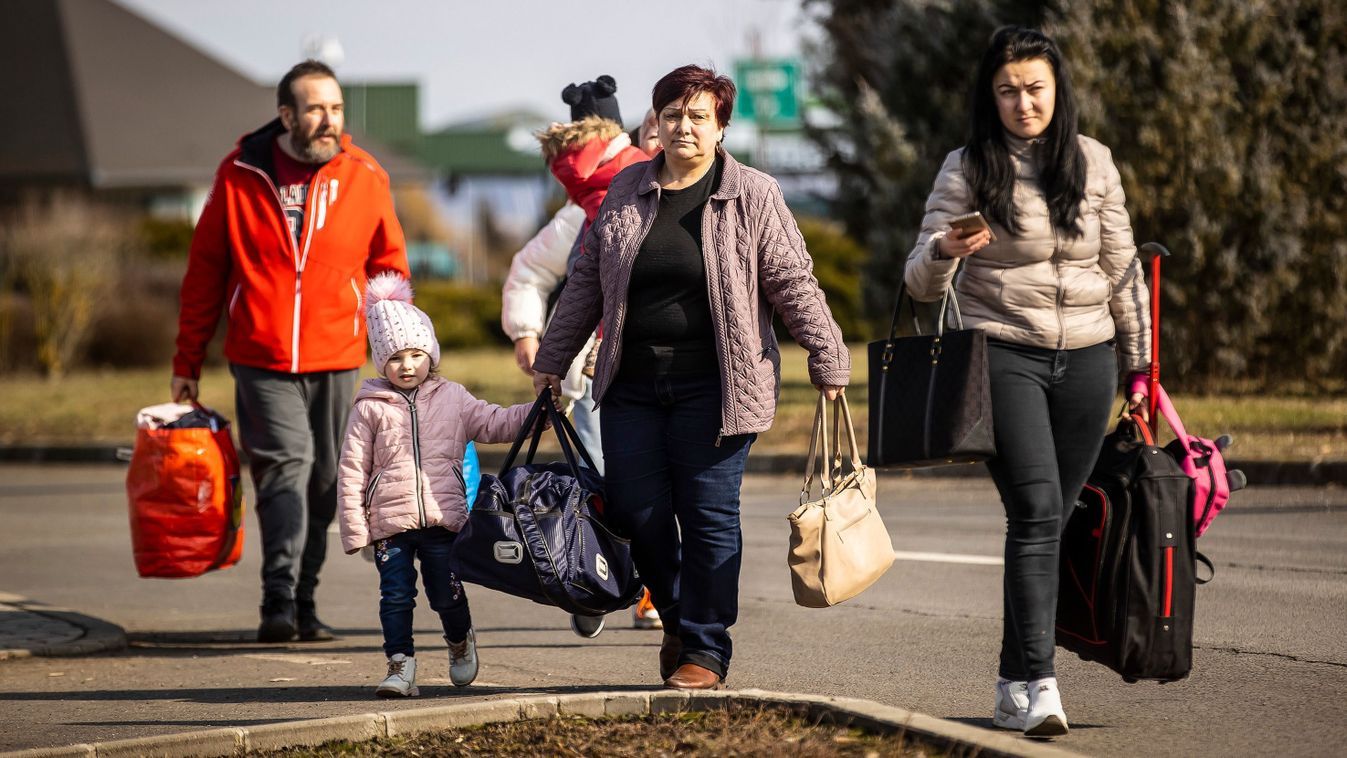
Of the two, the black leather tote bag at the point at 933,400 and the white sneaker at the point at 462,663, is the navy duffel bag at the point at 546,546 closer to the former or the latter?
the white sneaker at the point at 462,663

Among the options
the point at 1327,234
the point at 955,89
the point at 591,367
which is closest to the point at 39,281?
the point at 955,89

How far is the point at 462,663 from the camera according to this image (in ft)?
18.5

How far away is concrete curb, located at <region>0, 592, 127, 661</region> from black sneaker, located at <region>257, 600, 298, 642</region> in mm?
636

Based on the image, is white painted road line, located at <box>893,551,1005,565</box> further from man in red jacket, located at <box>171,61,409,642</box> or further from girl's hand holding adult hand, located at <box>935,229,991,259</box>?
girl's hand holding adult hand, located at <box>935,229,991,259</box>

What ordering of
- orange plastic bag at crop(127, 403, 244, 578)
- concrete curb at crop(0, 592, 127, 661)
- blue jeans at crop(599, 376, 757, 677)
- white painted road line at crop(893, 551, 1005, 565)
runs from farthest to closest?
white painted road line at crop(893, 551, 1005, 565) < concrete curb at crop(0, 592, 127, 661) < orange plastic bag at crop(127, 403, 244, 578) < blue jeans at crop(599, 376, 757, 677)

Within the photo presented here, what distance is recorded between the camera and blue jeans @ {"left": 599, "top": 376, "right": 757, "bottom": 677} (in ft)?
16.7

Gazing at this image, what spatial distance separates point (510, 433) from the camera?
563 cm

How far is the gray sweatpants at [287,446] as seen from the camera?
6.79 m

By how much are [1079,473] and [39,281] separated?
74.7ft

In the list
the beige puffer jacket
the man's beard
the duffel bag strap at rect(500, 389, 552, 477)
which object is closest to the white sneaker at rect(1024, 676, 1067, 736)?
the beige puffer jacket

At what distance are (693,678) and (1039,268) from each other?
162cm

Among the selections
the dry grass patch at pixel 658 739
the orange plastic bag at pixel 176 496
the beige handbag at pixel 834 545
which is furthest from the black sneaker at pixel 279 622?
the beige handbag at pixel 834 545

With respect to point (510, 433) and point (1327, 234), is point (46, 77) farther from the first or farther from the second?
point (510, 433)

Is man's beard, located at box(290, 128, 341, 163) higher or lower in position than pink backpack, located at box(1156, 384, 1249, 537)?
higher
